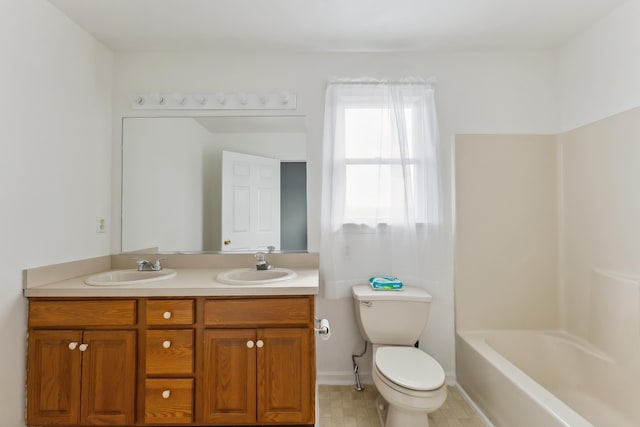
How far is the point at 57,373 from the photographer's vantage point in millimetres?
1663

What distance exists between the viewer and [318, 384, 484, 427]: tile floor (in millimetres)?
1870

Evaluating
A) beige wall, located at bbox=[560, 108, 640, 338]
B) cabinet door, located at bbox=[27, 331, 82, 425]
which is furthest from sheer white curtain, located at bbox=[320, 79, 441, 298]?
cabinet door, located at bbox=[27, 331, 82, 425]

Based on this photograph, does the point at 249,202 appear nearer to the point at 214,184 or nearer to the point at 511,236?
the point at 214,184

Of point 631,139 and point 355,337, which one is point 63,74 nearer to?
point 355,337

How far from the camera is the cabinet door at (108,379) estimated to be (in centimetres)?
167

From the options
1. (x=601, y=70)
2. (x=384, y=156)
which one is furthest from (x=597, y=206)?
(x=384, y=156)

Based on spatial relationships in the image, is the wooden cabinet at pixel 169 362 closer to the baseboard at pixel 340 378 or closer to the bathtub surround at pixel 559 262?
the baseboard at pixel 340 378

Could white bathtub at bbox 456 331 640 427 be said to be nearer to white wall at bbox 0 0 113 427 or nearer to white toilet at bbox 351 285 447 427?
white toilet at bbox 351 285 447 427

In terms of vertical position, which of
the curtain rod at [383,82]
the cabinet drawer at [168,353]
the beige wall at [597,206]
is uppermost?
the curtain rod at [383,82]

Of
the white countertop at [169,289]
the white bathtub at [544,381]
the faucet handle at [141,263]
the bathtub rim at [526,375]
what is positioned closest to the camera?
the bathtub rim at [526,375]

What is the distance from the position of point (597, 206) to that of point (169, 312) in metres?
2.56

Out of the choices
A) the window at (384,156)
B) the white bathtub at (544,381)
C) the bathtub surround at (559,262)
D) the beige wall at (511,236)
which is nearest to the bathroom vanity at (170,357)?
the window at (384,156)

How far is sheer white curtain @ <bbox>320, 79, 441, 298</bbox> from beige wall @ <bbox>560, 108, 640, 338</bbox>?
0.90 m

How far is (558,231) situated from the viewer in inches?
90.2
